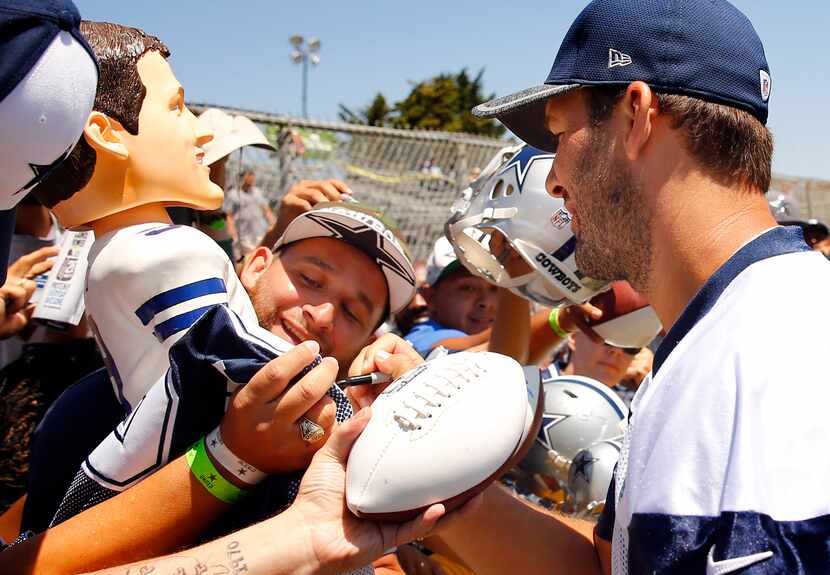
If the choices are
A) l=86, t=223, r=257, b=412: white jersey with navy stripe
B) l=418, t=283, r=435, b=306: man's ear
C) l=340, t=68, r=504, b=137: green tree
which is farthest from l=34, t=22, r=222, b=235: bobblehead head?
l=340, t=68, r=504, b=137: green tree

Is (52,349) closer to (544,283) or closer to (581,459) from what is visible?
(544,283)

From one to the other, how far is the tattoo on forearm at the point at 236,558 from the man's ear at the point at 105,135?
1.02 metres

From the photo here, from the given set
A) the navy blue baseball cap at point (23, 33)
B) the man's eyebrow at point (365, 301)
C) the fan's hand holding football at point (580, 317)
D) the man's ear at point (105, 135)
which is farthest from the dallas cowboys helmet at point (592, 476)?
the navy blue baseball cap at point (23, 33)

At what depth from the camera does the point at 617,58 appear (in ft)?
6.12

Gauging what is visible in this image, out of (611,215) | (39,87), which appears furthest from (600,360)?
(39,87)

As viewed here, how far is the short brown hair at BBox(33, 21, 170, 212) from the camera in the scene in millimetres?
1909

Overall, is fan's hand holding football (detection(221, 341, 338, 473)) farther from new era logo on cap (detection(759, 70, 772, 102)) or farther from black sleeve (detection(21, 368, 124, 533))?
new era logo on cap (detection(759, 70, 772, 102))

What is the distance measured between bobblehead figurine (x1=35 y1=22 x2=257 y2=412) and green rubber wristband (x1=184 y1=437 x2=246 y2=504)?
297mm

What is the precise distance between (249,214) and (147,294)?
5.06m

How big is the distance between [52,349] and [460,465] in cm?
263

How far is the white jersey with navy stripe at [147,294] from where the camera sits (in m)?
1.75

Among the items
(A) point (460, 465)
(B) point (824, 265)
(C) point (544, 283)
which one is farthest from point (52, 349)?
(B) point (824, 265)

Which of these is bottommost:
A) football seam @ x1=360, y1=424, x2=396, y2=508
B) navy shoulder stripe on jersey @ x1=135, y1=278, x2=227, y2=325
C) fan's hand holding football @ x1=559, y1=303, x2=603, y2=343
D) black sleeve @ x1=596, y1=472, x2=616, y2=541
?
fan's hand holding football @ x1=559, y1=303, x2=603, y2=343

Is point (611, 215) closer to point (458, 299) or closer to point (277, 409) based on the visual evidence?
point (277, 409)
